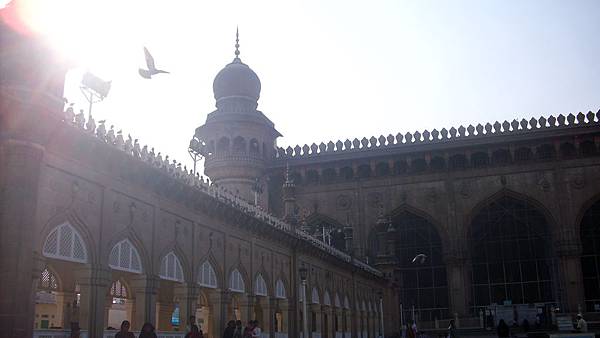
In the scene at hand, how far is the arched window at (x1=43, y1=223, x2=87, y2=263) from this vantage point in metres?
9.84

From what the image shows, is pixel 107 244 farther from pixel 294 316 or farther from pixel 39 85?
pixel 294 316

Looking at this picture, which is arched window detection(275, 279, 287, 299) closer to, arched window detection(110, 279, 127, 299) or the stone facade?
the stone facade

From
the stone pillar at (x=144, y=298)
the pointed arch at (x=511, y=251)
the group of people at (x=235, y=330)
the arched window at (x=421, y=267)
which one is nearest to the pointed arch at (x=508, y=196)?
the pointed arch at (x=511, y=251)

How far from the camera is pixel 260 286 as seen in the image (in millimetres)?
17766

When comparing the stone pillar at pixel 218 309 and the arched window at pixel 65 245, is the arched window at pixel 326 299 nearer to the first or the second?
the stone pillar at pixel 218 309

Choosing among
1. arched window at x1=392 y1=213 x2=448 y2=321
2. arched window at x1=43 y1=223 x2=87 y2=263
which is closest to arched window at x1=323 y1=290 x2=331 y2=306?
arched window at x1=392 y1=213 x2=448 y2=321

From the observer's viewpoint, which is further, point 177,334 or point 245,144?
point 245,144

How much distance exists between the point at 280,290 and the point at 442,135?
62.9 feet

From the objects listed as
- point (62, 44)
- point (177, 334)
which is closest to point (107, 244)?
point (177, 334)

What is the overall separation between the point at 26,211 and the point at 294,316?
1295 centimetres

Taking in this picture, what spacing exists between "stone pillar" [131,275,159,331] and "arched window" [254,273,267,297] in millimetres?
5174

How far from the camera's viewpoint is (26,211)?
25.9 ft

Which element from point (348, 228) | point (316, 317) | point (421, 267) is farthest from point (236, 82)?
point (316, 317)

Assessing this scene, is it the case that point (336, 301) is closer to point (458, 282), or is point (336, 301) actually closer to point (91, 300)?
point (458, 282)
